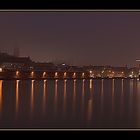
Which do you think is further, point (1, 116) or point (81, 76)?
point (81, 76)

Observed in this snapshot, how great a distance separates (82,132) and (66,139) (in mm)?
134

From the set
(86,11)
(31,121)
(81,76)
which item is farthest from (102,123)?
(81,76)

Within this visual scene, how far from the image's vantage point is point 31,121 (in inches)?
245

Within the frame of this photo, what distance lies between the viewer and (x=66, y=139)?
3031 mm

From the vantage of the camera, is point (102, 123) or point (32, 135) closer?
point (32, 135)

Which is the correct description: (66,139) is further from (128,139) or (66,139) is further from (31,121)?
(31,121)


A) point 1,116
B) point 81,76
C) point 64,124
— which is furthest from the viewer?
point 81,76
